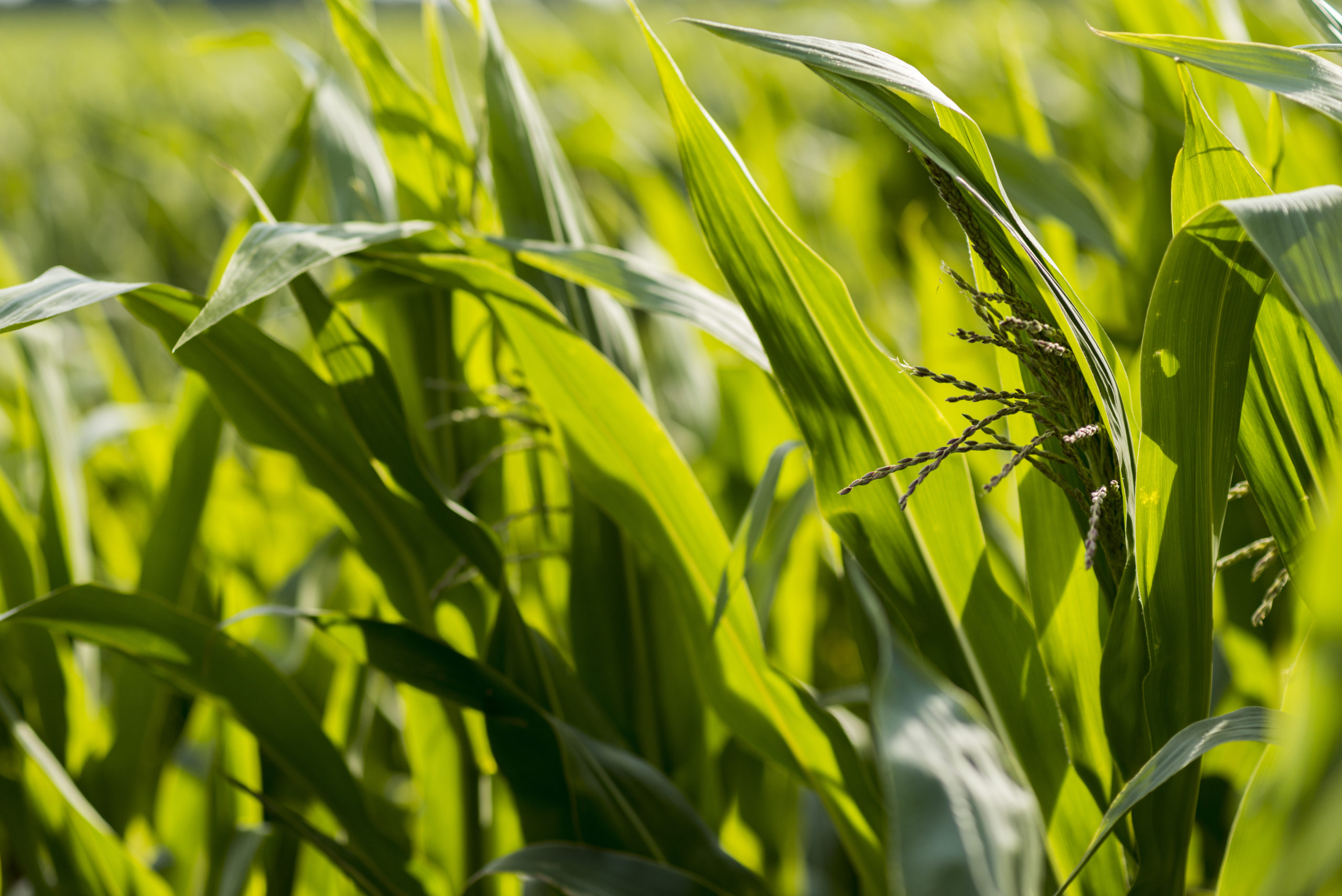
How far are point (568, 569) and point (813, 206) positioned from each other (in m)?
0.97

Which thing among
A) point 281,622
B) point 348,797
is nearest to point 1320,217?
point 348,797

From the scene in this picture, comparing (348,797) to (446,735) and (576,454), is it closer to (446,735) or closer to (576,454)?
(446,735)

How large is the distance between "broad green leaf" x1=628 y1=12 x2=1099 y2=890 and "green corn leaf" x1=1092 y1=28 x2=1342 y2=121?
156mm

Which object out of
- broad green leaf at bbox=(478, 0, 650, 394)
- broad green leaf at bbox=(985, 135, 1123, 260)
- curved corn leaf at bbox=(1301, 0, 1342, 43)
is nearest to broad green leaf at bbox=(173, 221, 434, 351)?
broad green leaf at bbox=(478, 0, 650, 394)

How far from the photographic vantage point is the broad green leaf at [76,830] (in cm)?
59

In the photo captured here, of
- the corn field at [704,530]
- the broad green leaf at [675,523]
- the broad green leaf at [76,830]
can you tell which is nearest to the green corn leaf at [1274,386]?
the corn field at [704,530]

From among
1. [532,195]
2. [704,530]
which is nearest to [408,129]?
[532,195]

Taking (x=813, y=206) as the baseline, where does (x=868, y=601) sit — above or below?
below

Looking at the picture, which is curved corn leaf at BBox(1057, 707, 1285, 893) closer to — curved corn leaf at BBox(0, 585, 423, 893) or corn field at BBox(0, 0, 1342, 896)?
corn field at BBox(0, 0, 1342, 896)

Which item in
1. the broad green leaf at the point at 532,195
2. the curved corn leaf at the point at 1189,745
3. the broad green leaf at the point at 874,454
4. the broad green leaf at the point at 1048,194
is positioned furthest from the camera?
the broad green leaf at the point at 1048,194

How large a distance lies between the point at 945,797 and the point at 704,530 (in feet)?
0.62

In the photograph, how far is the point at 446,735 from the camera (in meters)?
0.62

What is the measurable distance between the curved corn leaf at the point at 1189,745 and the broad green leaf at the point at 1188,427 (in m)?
0.03

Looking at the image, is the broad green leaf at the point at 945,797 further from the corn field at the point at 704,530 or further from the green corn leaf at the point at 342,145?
the green corn leaf at the point at 342,145
